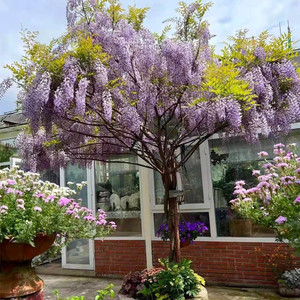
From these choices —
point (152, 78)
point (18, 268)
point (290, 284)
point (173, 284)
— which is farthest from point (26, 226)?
point (290, 284)

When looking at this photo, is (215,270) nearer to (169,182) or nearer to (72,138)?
(169,182)

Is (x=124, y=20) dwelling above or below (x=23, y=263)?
above

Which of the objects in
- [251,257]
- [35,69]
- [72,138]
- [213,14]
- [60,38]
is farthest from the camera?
[251,257]

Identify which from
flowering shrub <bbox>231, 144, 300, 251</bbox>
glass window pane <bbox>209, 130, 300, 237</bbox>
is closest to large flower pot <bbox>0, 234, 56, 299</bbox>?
flowering shrub <bbox>231, 144, 300, 251</bbox>

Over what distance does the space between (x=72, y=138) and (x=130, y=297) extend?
193 cm

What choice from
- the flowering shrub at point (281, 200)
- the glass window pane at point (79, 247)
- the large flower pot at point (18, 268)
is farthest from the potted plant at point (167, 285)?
the glass window pane at point (79, 247)

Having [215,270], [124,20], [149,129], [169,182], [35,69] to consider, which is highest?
[124,20]

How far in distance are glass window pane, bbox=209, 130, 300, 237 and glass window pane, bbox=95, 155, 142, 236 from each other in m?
1.34

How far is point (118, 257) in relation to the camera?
5156 millimetres

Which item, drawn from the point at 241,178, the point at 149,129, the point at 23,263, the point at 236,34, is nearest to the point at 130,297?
the point at 23,263

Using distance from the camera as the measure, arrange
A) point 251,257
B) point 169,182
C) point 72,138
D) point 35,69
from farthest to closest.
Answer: point 251,257, point 72,138, point 169,182, point 35,69

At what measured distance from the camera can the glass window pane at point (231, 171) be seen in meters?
4.39

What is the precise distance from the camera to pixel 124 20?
3.22 m

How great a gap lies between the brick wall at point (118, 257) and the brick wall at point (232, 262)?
759mm
